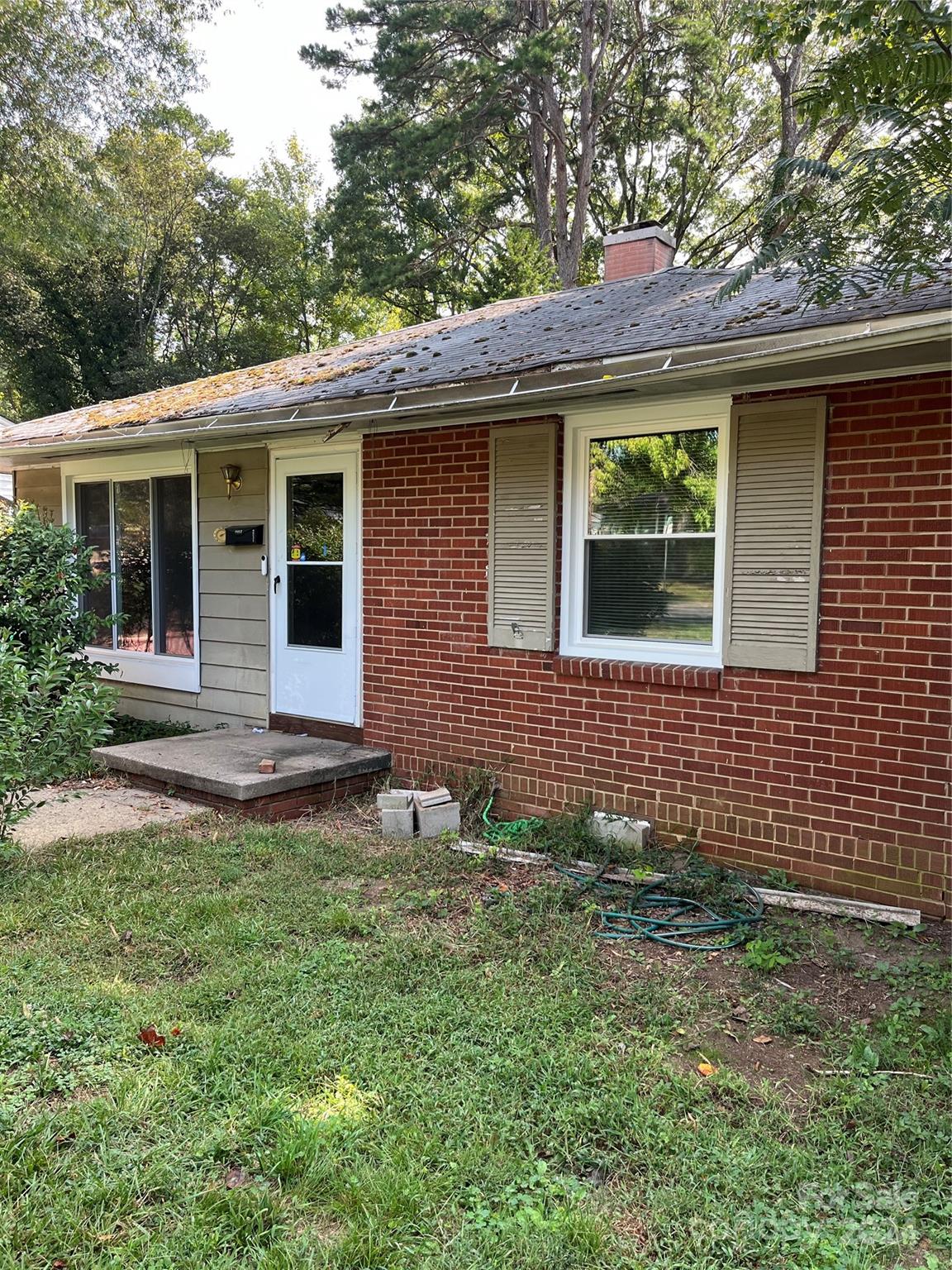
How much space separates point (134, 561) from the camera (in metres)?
8.59

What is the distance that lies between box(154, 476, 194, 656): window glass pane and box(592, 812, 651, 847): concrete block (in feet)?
14.9

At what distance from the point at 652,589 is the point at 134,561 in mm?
5636

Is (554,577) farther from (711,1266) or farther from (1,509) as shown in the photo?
(1,509)

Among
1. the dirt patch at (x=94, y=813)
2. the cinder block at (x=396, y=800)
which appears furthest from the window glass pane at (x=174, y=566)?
the cinder block at (x=396, y=800)

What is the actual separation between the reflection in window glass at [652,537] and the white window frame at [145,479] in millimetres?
4111

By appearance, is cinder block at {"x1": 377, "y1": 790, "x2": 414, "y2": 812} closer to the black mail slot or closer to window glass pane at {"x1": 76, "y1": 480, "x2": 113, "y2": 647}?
Answer: the black mail slot

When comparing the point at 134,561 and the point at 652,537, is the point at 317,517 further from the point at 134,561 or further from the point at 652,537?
the point at 652,537

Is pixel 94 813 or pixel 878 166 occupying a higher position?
pixel 878 166

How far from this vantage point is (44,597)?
6395 millimetres

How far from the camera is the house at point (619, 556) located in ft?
13.5

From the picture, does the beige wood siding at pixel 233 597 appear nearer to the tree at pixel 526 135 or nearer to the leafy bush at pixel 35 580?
the leafy bush at pixel 35 580

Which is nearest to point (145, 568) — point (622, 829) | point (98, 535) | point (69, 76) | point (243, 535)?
point (98, 535)

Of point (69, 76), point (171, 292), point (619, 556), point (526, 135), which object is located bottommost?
point (619, 556)

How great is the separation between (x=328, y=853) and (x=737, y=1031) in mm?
2532
